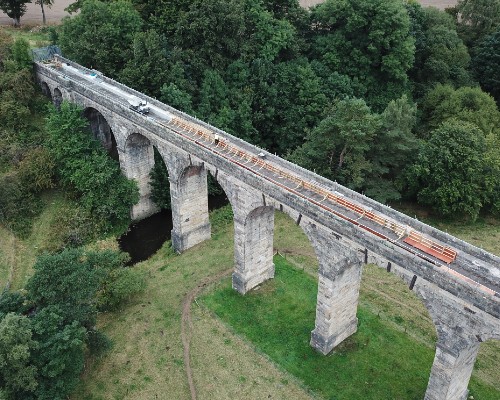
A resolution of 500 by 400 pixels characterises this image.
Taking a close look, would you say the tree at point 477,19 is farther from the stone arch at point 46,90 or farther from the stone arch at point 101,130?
the stone arch at point 46,90

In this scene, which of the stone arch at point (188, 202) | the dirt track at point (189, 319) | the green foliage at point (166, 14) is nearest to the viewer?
the dirt track at point (189, 319)

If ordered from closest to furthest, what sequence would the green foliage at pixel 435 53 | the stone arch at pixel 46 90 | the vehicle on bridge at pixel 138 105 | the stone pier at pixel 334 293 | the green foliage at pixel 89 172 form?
the stone pier at pixel 334 293, the vehicle on bridge at pixel 138 105, the green foliage at pixel 89 172, the stone arch at pixel 46 90, the green foliage at pixel 435 53

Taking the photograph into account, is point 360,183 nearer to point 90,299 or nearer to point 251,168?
point 251,168

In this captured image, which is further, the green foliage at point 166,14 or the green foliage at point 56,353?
the green foliage at point 166,14

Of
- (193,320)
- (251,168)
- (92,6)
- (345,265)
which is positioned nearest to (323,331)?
(345,265)

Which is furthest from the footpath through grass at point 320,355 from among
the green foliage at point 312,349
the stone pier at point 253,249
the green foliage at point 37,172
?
the green foliage at point 37,172

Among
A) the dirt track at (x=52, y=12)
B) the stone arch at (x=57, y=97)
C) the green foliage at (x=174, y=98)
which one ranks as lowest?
the stone arch at (x=57, y=97)
